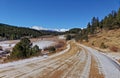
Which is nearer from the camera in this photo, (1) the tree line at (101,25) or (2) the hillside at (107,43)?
(2) the hillside at (107,43)

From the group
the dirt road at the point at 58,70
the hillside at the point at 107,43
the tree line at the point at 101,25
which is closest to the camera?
the dirt road at the point at 58,70

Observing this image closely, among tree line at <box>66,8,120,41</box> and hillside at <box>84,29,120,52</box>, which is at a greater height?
tree line at <box>66,8,120,41</box>

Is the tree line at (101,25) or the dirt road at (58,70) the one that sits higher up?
the tree line at (101,25)

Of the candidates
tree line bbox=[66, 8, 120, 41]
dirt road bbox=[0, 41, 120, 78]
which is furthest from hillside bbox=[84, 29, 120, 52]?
dirt road bbox=[0, 41, 120, 78]

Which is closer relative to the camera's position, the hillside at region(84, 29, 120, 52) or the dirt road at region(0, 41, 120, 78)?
the dirt road at region(0, 41, 120, 78)

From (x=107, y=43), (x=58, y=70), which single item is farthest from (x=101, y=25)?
(x=58, y=70)

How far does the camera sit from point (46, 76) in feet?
35.6

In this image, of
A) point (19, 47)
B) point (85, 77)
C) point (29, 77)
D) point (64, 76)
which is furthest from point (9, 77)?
point (19, 47)

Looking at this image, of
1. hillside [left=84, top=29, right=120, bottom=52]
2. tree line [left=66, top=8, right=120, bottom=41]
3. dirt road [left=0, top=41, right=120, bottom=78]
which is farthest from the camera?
tree line [left=66, top=8, right=120, bottom=41]

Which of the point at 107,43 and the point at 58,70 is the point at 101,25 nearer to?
the point at 107,43

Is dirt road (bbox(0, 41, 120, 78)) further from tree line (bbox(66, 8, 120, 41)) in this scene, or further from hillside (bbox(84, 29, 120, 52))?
tree line (bbox(66, 8, 120, 41))

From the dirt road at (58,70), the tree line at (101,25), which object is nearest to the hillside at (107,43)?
the tree line at (101,25)

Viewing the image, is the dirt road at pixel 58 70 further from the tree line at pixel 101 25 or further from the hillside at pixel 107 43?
the tree line at pixel 101 25

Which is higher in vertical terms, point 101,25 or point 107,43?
point 101,25
